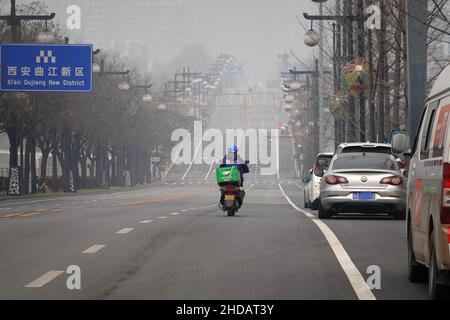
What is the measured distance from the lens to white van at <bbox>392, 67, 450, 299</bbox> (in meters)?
12.1

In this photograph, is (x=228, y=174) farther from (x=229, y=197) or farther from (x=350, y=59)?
(x=350, y=59)

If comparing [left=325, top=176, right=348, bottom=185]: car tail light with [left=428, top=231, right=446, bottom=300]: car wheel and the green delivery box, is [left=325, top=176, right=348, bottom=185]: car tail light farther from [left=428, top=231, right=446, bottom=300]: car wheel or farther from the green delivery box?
[left=428, top=231, right=446, bottom=300]: car wheel

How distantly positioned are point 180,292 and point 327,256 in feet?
16.1

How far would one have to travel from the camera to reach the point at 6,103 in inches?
2655

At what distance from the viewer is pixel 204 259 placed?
696 inches

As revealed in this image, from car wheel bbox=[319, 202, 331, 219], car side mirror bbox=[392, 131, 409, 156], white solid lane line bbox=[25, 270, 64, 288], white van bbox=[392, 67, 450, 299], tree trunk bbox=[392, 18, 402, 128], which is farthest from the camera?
tree trunk bbox=[392, 18, 402, 128]

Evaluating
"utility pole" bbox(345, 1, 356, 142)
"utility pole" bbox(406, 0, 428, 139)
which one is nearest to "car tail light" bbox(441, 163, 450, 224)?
"utility pole" bbox(406, 0, 428, 139)

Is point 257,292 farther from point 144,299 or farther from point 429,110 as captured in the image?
point 429,110

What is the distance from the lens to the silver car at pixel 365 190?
29453 millimetres

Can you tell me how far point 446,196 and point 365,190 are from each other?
17.6 m

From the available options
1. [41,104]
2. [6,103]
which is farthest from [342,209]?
[41,104]

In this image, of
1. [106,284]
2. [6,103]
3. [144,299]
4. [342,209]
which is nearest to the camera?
[144,299]

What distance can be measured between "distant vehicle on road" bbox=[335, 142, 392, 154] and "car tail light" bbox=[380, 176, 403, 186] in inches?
78.9

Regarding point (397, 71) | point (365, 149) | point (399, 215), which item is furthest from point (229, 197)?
point (397, 71)
